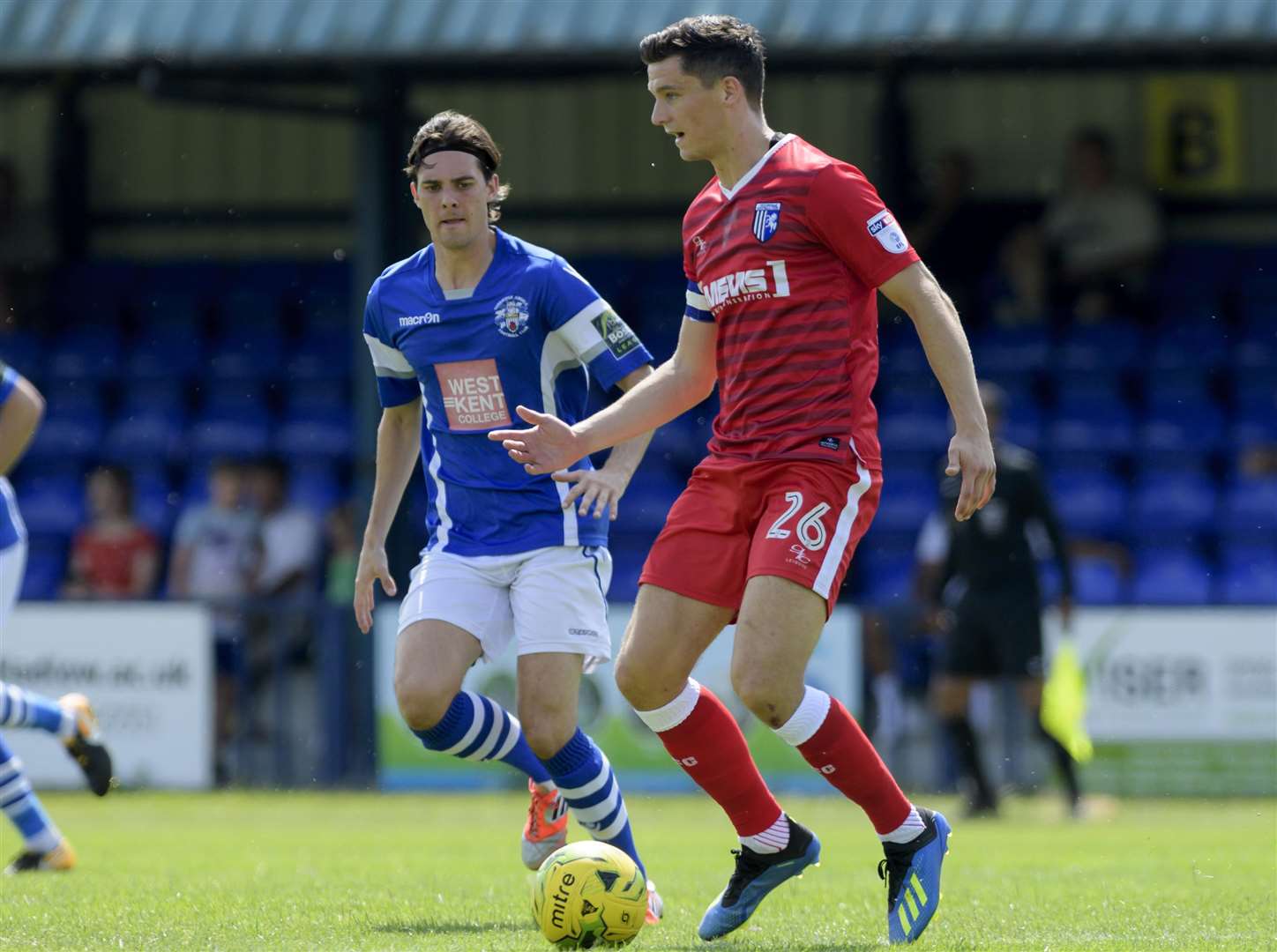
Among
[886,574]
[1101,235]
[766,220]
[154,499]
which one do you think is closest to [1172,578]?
[886,574]

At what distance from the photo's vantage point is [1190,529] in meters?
14.5

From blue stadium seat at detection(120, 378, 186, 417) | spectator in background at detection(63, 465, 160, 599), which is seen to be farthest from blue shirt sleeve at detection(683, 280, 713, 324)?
blue stadium seat at detection(120, 378, 186, 417)

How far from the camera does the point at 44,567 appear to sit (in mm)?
15461

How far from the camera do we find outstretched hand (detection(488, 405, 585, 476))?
18.2 ft

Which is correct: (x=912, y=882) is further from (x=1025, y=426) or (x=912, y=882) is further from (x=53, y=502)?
(x=53, y=502)

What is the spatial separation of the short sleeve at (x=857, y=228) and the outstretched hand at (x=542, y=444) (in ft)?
2.92

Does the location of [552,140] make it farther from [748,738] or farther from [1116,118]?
[748,738]

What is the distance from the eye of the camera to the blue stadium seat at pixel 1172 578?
1392cm

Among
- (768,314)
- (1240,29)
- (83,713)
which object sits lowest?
(83,713)

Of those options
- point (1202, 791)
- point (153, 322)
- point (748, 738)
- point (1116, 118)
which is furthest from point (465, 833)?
point (1116, 118)

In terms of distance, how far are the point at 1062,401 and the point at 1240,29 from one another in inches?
137

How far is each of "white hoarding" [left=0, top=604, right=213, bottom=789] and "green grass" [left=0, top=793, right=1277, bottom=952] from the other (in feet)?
1.66

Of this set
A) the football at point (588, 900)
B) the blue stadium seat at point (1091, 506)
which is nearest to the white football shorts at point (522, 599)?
the football at point (588, 900)

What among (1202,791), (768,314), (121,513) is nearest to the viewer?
(768,314)
